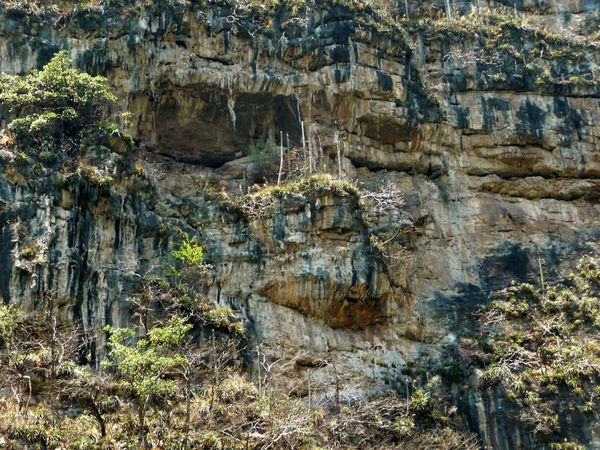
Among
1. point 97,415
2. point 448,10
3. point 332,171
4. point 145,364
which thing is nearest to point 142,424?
point 97,415

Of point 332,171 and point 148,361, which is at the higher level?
point 332,171

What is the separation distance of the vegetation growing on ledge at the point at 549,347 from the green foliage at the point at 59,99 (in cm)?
1502

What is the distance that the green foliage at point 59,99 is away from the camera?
26.0 metres

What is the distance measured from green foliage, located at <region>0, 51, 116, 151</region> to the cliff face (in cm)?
139

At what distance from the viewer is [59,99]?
26531 mm

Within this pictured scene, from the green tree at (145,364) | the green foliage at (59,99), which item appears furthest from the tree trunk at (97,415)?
the green foliage at (59,99)

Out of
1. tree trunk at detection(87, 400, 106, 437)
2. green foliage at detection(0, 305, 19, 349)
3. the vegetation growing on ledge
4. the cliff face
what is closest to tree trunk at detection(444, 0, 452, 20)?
the cliff face

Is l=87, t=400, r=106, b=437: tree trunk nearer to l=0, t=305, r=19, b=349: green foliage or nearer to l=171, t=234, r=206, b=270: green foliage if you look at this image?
l=0, t=305, r=19, b=349: green foliage

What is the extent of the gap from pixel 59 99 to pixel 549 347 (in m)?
17.6

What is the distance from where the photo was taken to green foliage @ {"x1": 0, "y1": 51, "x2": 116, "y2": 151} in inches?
1025

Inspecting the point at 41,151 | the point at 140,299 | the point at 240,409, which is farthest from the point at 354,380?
the point at 41,151

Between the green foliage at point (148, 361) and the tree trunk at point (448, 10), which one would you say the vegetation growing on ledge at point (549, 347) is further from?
the tree trunk at point (448, 10)

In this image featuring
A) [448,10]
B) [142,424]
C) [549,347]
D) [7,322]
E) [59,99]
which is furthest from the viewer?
[448,10]

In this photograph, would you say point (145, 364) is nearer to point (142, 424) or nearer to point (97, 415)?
point (142, 424)
